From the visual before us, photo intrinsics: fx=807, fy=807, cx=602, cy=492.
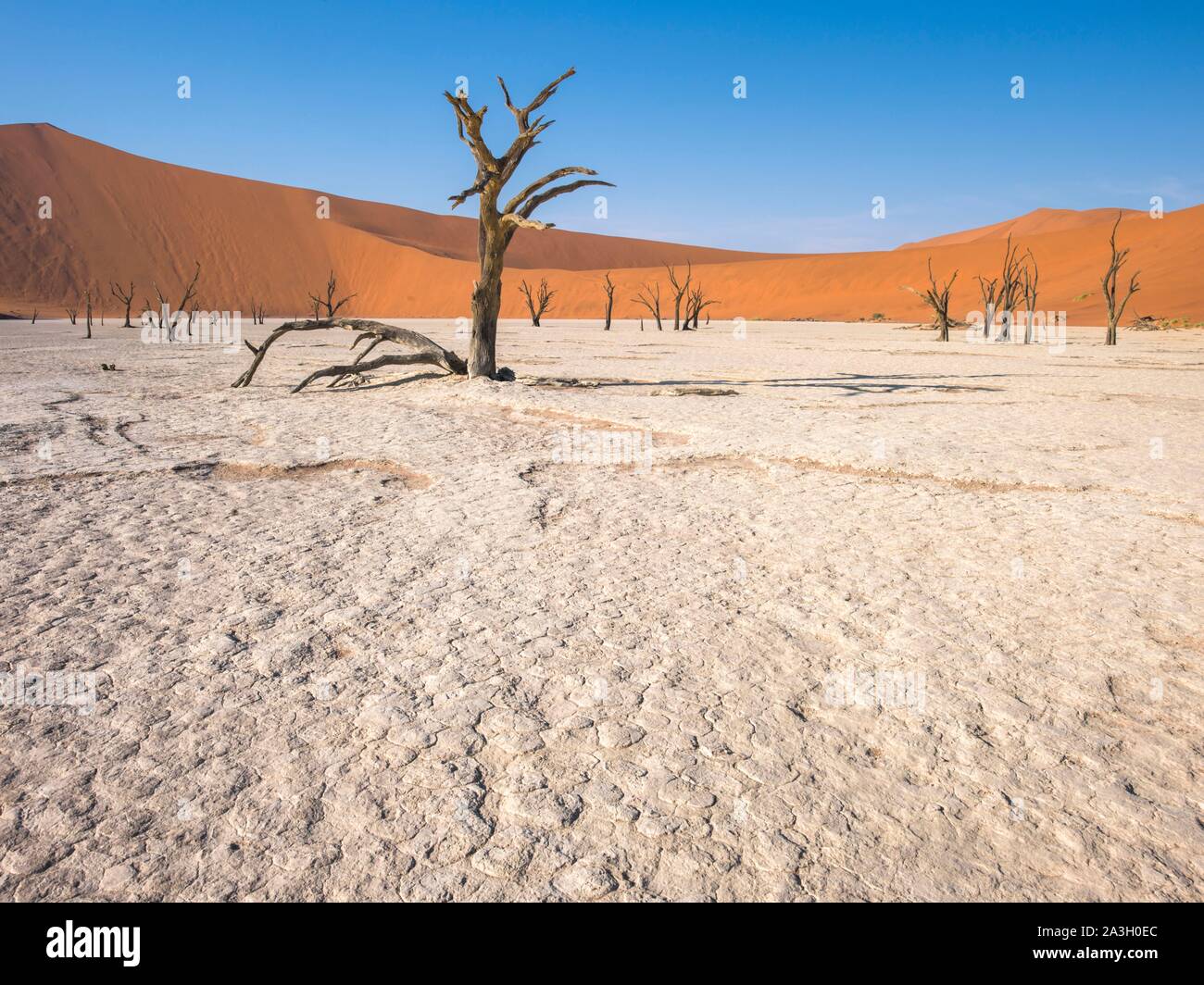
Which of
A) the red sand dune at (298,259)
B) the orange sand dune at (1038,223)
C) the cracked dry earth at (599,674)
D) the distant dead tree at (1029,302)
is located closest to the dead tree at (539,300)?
the red sand dune at (298,259)

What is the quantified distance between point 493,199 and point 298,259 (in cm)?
6773

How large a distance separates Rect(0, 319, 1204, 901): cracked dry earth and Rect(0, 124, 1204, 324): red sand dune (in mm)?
41853

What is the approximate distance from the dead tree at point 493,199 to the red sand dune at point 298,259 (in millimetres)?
37948

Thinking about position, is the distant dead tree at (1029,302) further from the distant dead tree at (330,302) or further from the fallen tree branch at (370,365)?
the distant dead tree at (330,302)

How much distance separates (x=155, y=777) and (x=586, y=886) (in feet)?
3.38

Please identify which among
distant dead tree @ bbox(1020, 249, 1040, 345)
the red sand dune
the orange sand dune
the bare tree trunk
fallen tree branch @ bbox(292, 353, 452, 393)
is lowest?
fallen tree branch @ bbox(292, 353, 452, 393)

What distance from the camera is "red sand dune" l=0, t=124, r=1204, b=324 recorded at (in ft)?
159

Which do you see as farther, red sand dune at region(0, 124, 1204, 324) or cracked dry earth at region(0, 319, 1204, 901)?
red sand dune at region(0, 124, 1204, 324)

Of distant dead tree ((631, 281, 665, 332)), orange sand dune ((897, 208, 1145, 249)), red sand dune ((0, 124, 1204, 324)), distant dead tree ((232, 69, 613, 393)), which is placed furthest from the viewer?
orange sand dune ((897, 208, 1145, 249))

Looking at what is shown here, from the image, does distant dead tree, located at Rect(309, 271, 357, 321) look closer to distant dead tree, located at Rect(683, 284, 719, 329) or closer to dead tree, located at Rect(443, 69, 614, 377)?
dead tree, located at Rect(443, 69, 614, 377)

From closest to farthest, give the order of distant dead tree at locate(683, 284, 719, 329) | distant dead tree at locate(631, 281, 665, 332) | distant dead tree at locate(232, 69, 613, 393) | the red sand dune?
distant dead tree at locate(232, 69, 613, 393) → distant dead tree at locate(631, 281, 665, 332) → distant dead tree at locate(683, 284, 719, 329) → the red sand dune

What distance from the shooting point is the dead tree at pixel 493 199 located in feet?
29.5

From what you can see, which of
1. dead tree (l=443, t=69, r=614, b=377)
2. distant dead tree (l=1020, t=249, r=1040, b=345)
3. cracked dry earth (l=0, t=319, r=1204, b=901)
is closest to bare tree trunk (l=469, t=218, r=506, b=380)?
dead tree (l=443, t=69, r=614, b=377)

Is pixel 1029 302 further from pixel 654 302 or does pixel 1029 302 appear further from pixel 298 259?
pixel 298 259
